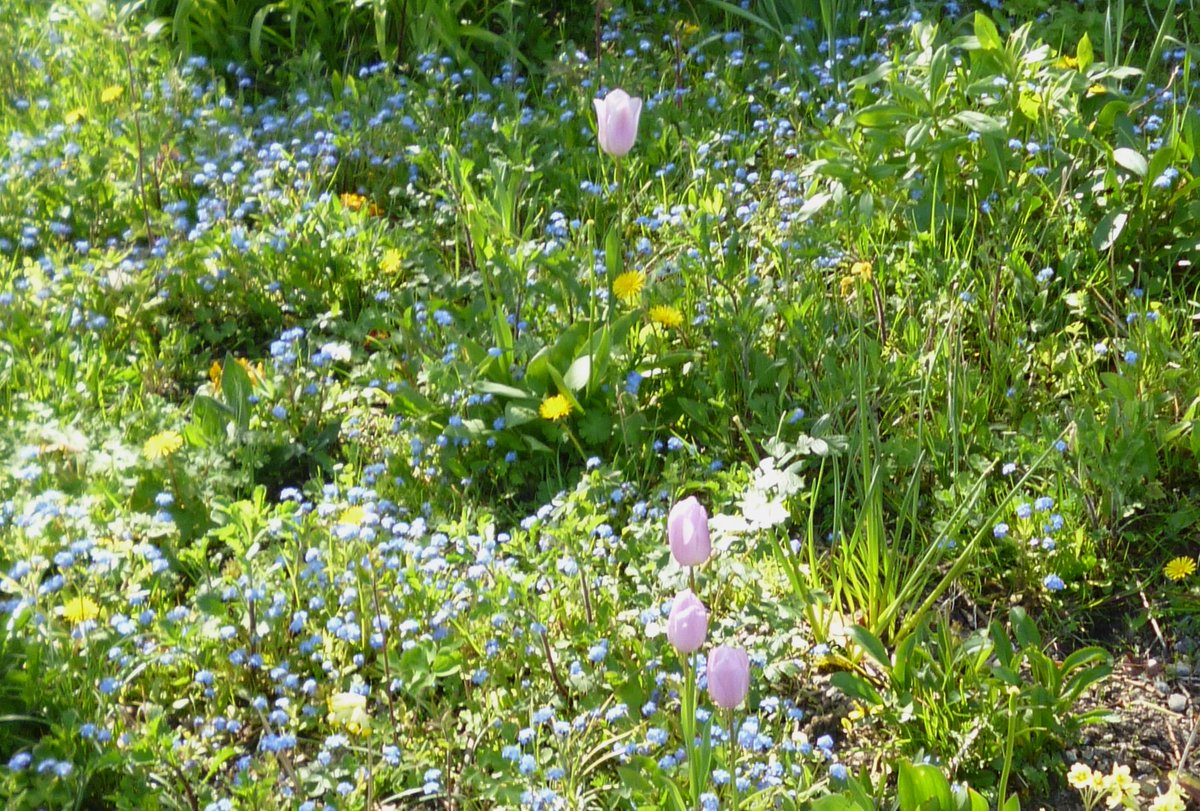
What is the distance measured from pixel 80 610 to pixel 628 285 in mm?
1342

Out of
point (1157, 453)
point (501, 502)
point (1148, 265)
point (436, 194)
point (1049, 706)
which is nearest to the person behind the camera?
point (1049, 706)

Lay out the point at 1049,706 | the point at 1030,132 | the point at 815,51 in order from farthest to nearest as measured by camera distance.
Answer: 1. the point at 815,51
2. the point at 1030,132
3. the point at 1049,706

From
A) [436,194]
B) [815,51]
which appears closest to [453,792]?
[436,194]

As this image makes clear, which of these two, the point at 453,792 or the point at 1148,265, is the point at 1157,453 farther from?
the point at 453,792

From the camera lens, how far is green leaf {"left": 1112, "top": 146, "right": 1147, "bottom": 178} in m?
2.99

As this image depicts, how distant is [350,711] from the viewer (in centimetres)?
215

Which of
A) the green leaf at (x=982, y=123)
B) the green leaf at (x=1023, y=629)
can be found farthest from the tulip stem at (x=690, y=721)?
the green leaf at (x=982, y=123)

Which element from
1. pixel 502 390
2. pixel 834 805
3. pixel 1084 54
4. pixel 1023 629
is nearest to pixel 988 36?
pixel 1084 54

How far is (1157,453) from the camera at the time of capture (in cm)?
258

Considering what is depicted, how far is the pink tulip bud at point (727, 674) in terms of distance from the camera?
159 cm

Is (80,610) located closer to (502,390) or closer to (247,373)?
(247,373)

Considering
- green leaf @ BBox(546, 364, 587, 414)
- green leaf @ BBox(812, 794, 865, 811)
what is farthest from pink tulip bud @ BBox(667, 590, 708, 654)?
green leaf @ BBox(546, 364, 587, 414)

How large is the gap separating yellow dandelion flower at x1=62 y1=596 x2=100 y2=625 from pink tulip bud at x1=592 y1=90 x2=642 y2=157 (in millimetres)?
1220

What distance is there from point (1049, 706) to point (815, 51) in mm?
2544
